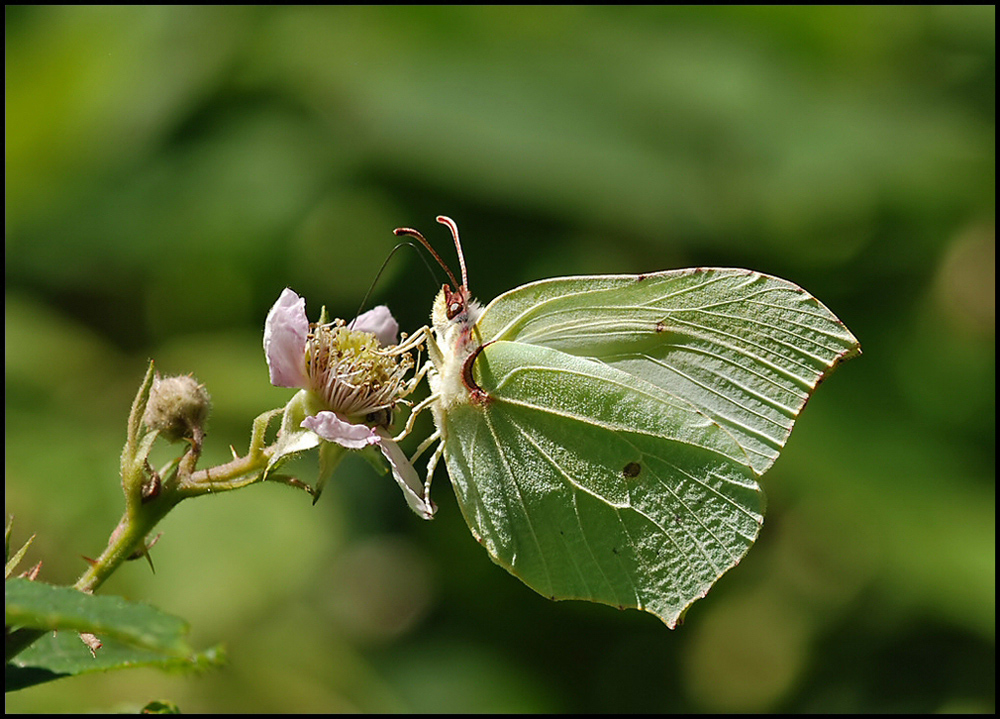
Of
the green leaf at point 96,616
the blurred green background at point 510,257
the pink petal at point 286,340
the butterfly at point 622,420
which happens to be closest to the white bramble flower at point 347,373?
the pink petal at point 286,340

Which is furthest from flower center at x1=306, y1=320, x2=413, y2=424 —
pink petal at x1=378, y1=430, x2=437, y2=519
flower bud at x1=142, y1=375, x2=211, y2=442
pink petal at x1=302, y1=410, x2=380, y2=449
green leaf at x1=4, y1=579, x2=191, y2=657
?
green leaf at x1=4, y1=579, x2=191, y2=657

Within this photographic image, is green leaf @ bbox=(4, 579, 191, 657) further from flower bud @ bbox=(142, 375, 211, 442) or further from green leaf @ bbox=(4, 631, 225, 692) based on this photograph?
flower bud @ bbox=(142, 375, 211, 442)

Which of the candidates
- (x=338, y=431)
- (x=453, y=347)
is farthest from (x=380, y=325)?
(x=338, y=431)

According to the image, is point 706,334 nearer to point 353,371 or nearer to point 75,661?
point 353,371

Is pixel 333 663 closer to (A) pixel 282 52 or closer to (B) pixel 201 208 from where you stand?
(B) pixel 201 208

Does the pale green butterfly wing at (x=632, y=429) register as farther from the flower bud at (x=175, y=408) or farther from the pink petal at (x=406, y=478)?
the flower bud at (x=175, y=408)
